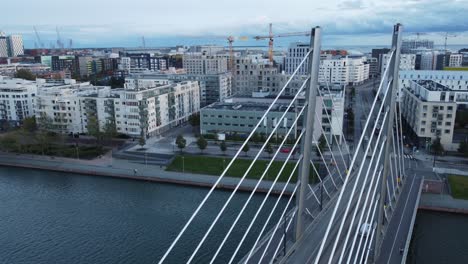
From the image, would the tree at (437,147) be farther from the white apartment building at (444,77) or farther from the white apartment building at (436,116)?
the white apartment building at (444,77)

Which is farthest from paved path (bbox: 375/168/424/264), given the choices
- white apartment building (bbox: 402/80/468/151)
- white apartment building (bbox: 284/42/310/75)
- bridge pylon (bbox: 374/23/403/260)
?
white apartment building (bbox: 284/42/310/75)

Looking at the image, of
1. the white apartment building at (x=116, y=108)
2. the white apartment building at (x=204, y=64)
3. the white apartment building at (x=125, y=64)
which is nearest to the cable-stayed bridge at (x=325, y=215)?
the white apartment building at (x=116, y=108)

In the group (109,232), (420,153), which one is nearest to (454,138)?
(420,153)

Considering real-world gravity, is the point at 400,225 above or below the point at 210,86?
below

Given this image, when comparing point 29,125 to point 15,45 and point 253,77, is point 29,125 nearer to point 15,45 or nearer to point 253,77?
point 253,77

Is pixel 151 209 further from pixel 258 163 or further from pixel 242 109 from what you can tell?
pixel 242 109

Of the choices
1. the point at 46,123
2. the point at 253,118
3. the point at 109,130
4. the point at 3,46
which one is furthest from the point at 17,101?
the point at 3,46
